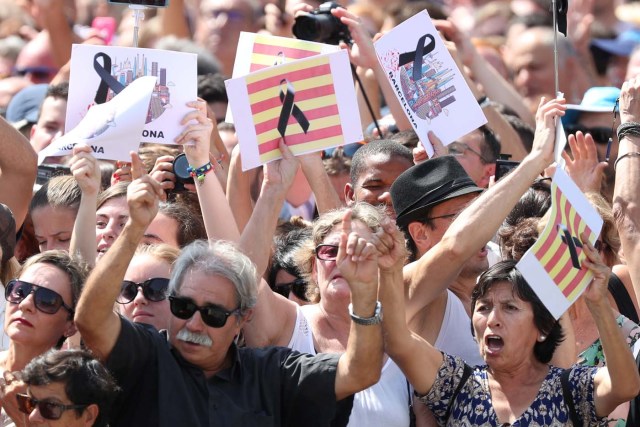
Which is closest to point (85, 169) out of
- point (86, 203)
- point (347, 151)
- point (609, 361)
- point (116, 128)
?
point (86, 203)

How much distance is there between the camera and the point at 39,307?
4.79 metres

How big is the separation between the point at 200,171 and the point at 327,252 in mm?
784

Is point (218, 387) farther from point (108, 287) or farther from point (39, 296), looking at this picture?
point (39, 296)

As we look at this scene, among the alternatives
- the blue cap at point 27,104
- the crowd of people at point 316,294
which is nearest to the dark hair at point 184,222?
the crowd of people at point 316,294

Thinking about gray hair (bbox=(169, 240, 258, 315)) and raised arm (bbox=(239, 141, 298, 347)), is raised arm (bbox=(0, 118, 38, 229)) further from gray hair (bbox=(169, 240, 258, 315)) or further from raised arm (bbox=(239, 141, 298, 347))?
gray hair (bbox=(169, 240, 258, 315))

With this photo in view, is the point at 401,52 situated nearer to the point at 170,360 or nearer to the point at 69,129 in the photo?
the point at 69,129

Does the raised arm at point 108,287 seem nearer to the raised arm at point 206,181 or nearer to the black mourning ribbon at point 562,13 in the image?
the raised arm at point 206,181

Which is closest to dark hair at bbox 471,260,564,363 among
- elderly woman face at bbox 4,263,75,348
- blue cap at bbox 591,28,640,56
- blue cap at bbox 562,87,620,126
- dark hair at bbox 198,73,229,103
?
elderly woman face at bbox 4,263,75,348

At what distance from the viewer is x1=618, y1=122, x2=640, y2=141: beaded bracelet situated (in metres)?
5.49

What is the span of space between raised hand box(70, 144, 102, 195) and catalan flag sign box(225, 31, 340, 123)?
112cm

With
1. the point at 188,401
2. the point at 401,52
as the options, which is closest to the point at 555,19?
the point at 401,52

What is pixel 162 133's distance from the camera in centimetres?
570

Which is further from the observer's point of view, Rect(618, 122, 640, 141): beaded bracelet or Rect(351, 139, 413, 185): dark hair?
Rect(351, 139, 413, 185): dark hair

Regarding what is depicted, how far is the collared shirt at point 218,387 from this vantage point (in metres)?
4.45
